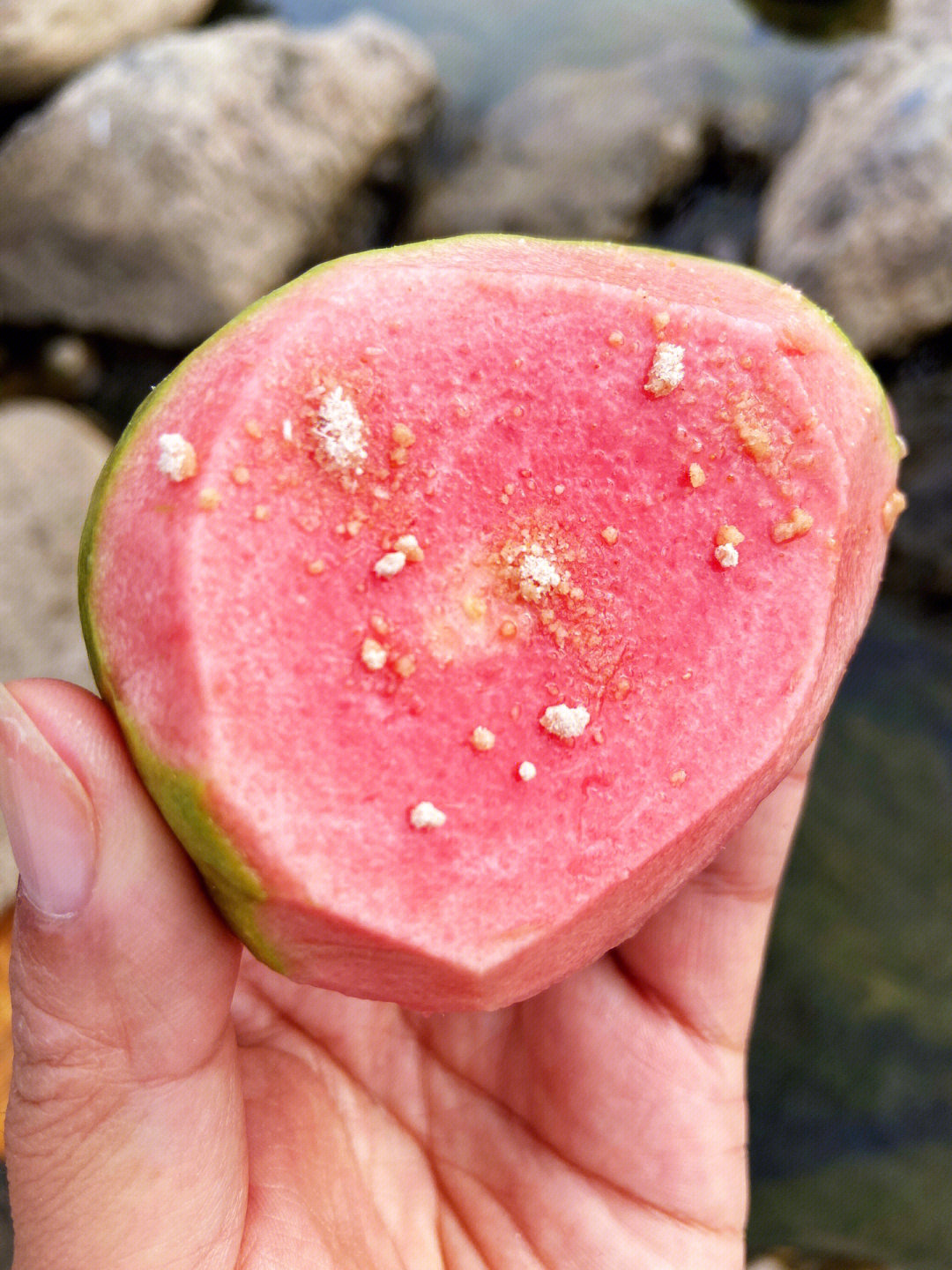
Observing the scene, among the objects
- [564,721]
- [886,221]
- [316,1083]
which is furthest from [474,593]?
[886,221]

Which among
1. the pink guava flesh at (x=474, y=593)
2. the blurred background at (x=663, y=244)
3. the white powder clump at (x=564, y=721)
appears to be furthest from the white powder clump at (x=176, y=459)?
the blurred background at (x=663, y=244)

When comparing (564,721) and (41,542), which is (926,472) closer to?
(564,721)

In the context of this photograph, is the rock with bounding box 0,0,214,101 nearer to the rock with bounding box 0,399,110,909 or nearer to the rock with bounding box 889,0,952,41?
the rock with bounding box 0,399,110,909

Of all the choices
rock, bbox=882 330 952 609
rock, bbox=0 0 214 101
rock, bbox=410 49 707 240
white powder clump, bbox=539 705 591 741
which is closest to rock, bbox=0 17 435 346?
rock, bbox=0 0 214 101

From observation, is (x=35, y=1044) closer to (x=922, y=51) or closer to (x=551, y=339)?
(x=551, y=339)

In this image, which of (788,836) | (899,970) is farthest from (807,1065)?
(788,836)

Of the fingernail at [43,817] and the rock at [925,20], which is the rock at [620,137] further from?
the fingernail at [43,817]
